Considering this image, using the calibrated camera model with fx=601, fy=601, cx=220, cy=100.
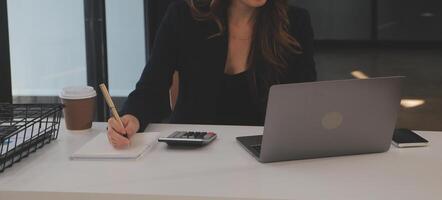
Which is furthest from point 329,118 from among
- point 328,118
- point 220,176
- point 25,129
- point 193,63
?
point 193,63

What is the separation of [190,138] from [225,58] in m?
0.57

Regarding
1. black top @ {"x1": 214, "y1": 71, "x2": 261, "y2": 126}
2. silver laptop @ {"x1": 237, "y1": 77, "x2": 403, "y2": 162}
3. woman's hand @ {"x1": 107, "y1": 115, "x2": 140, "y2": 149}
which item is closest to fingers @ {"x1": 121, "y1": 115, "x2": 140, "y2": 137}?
woman's hand @ {"x1": 107, "y1": 115, "x2": 140, "y2": 149}

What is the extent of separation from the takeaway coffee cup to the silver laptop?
0.48 metres

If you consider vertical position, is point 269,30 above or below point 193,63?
above

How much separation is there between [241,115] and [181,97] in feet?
0.67

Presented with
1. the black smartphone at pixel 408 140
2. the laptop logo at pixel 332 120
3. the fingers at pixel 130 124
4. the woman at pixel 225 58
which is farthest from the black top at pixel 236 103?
the laptop logo at pixel 332 120

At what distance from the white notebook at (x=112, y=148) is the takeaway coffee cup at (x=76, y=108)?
0.34 feet

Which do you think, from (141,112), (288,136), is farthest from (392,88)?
(141,112)

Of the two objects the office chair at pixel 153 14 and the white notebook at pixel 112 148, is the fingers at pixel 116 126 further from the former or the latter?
the office chair at pixel 153 14

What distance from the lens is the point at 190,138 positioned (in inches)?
54.7

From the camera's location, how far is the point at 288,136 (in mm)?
1226

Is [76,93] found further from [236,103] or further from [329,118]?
[329,118]

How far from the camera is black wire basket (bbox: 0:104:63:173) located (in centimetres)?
125

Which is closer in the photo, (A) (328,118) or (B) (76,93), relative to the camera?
(A) (328,118)
